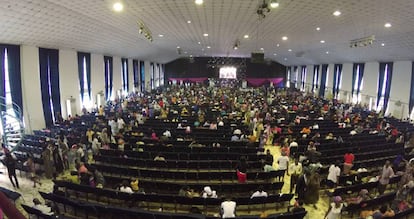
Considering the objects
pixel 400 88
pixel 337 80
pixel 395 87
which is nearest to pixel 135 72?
pixel 337 80

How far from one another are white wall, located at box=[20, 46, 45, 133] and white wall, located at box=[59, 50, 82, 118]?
3049mm

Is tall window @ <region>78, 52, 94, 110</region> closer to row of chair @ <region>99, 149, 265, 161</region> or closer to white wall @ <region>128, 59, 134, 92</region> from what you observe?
white wall @ <region>128, 59, 134, 92</region>

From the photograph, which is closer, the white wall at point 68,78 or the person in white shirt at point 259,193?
the person in white shirt at point 259,193

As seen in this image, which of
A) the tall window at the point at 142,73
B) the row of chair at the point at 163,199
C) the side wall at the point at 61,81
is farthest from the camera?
the tall window at the point at 142,73

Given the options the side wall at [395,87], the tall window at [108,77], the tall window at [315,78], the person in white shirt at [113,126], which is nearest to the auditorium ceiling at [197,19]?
the side wall at [395,87]

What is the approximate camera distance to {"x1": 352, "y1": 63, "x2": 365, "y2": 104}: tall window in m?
32.8

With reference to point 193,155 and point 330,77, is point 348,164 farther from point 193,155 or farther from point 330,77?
point 330,77

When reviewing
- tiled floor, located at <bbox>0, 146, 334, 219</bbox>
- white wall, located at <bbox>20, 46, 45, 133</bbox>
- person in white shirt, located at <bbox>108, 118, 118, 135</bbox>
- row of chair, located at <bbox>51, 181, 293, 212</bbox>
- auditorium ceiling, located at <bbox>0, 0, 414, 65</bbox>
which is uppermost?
auditorium ceiling, located at <bbox>0, 0, 414, 65</bbox>

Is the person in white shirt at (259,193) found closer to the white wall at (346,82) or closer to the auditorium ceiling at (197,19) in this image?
the auditorium ceiling at (197,19)

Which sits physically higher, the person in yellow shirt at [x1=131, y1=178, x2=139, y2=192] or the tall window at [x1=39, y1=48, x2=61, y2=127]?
the tall window at [x1=39, y1=48, x2=61, y2=127]

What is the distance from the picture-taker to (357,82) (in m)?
33.8

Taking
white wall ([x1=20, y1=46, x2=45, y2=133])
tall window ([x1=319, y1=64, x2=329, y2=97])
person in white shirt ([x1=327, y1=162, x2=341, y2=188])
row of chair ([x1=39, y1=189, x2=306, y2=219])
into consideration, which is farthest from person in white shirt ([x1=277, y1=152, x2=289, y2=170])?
tall window ([x1=319, y1=64, x2=329, y2=97])

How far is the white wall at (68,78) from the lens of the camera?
22.4 meters

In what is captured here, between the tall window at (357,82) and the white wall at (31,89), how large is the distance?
31978 mm
